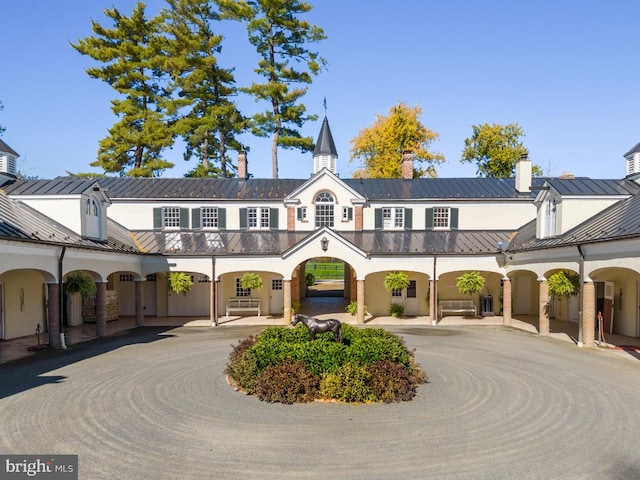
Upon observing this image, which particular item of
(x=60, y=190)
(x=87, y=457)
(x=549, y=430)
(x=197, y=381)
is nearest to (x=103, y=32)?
(x=60, y=190)

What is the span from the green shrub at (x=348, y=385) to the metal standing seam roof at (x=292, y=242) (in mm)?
12568

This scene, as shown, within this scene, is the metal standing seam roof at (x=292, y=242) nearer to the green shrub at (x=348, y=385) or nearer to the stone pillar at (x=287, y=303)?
the stone pillar at (x=287, y=303)

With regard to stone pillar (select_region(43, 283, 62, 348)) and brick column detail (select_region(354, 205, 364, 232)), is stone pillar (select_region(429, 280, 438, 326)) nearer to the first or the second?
brick column detail (select_region(354, 205, 364, 232))

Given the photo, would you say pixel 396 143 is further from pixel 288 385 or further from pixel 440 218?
pixel 288 385

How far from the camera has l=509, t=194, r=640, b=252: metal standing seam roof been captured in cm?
1542

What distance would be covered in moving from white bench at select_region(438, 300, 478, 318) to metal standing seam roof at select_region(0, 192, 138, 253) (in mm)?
17947

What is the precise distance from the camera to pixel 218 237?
24938 millimetres

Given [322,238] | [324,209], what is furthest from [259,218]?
[322,238]

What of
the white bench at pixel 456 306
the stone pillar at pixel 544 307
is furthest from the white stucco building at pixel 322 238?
the white bench at pixel 456 306

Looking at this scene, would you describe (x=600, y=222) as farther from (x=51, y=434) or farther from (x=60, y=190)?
(x=60, y=190)

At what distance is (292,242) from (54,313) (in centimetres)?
1232

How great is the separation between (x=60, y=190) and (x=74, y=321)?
7.65 metres

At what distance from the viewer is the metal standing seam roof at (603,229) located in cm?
1542

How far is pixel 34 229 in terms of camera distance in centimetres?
1609
